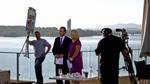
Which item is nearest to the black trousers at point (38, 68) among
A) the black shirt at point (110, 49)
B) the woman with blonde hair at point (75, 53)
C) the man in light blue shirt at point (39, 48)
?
the man in light blue shirt at point (39, 48)

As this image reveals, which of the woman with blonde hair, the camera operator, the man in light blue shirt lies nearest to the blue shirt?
the man in light blue shirt

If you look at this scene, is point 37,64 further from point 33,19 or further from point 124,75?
point 124,75

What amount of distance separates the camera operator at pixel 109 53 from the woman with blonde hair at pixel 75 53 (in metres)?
0.70

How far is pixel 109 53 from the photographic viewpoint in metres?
7.58

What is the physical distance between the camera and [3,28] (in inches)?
581

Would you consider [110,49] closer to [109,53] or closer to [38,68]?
[109,53]

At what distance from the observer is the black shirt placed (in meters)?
7.50

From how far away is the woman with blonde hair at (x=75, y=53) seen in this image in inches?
326

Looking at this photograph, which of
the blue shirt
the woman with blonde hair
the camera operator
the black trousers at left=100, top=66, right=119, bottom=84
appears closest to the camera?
the camera operator

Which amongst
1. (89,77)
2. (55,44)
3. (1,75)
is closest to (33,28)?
(55,44)

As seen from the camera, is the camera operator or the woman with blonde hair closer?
the camera operator

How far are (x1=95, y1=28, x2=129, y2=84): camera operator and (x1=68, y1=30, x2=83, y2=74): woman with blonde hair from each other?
70 centimetres

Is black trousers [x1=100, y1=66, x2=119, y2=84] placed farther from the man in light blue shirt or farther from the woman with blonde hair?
the man in light blue shirt

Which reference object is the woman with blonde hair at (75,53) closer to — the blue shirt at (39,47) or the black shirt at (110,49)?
the black shirt at (110,49)
